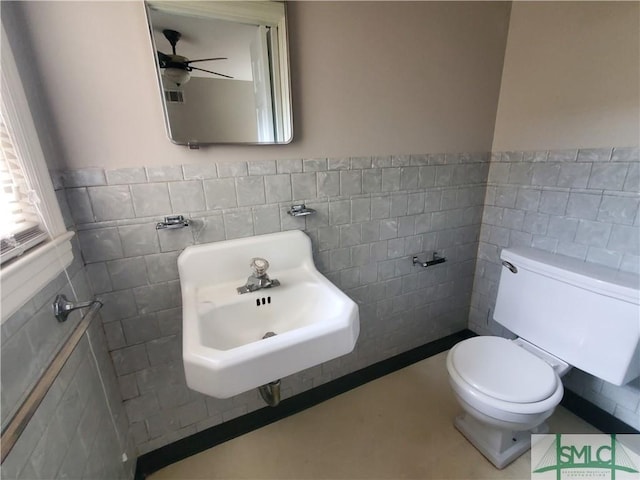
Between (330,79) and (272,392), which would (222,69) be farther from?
(272,392)

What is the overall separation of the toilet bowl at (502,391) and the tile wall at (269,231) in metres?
0.46

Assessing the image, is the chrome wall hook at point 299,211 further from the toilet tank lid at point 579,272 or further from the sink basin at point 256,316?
the toilet tank lid at point 579,272

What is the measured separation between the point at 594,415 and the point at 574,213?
37.9 inches

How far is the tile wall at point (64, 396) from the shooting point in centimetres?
55

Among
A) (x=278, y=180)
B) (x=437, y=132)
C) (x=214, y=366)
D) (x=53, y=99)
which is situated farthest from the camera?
(x=437, y=132)

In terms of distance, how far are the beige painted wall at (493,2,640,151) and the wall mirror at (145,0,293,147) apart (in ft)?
3.92

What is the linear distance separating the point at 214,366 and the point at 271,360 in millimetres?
136

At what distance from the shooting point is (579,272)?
1.17m

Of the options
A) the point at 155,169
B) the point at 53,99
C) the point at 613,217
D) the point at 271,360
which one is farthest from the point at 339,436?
the point at 53,99

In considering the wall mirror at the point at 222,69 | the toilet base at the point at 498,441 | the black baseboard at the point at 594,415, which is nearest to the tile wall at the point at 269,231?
the wall mirror at the point at 222,69

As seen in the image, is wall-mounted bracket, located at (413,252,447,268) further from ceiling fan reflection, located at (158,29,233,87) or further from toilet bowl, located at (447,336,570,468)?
ceiling fan reflection, located at (158,29,233,87)

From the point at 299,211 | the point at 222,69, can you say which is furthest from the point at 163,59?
the point at 299,211

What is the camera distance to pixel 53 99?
2.70 ft

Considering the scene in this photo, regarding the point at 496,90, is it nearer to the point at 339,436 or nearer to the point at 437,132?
the point at 437,132
